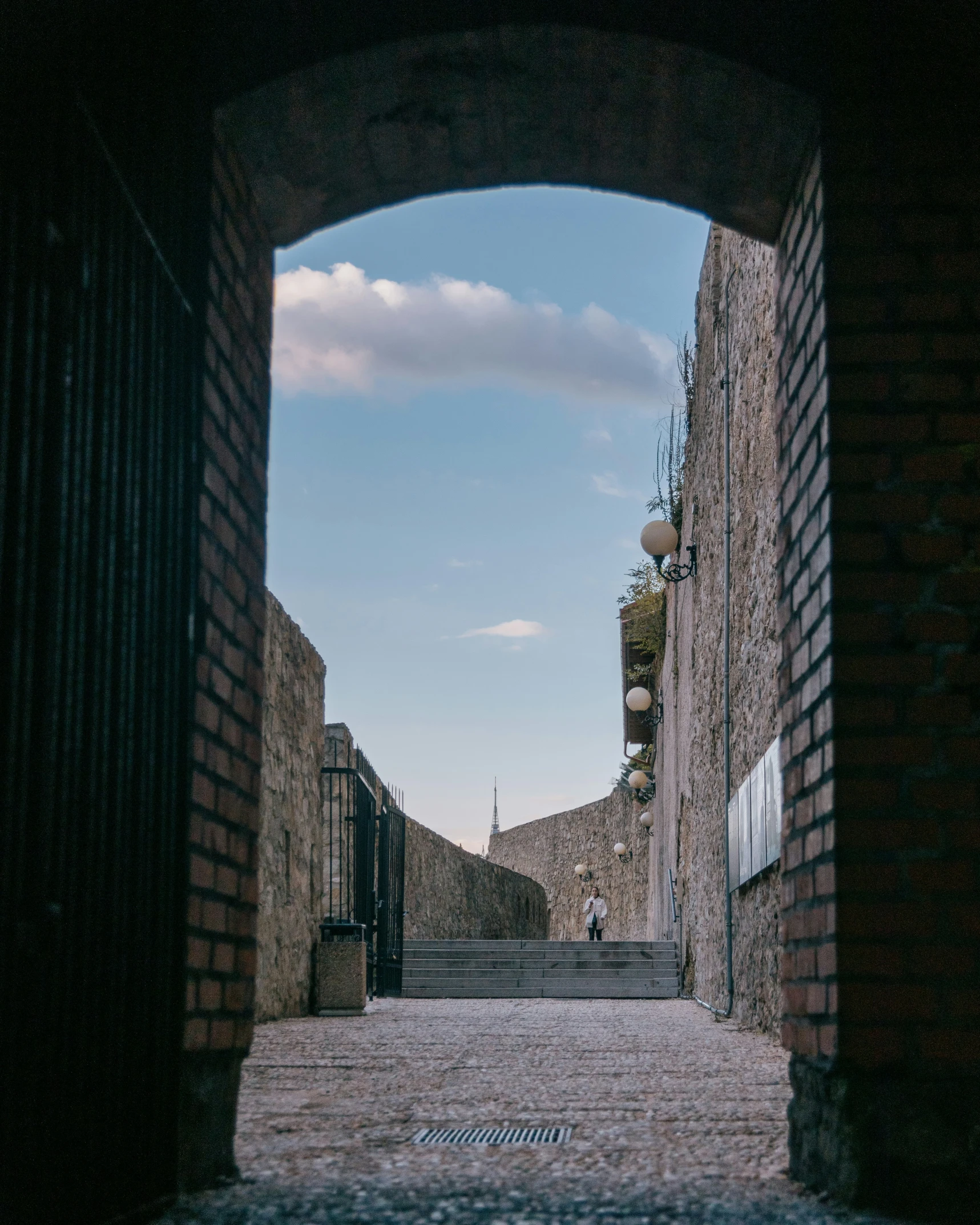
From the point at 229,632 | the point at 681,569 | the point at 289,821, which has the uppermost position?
the point at 681,569

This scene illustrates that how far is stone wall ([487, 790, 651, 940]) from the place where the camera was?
92.6 ft

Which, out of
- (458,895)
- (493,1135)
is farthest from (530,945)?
(493,1135)

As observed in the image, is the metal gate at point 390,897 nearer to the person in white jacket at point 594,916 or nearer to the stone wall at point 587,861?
the person in white jacket at point 594,916

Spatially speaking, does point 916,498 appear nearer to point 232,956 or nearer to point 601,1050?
point 232,956

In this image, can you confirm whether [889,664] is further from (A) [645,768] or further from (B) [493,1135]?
(A) [645,768]

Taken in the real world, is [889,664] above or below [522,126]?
below

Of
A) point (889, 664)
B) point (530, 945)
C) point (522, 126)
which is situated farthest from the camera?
point (530, 945)

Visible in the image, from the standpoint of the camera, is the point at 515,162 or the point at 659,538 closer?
the point at 515,162

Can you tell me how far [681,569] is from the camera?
44.8 feet

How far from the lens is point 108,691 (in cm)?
240

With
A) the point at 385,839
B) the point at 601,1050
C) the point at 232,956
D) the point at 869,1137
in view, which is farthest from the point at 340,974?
the point at 869,1137

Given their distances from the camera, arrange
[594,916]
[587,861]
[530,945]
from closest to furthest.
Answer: [530,945] < [594,916] < [587,861]

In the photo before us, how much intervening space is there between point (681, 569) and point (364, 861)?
18.2 feet

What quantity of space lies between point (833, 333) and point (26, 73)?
1777 mm
